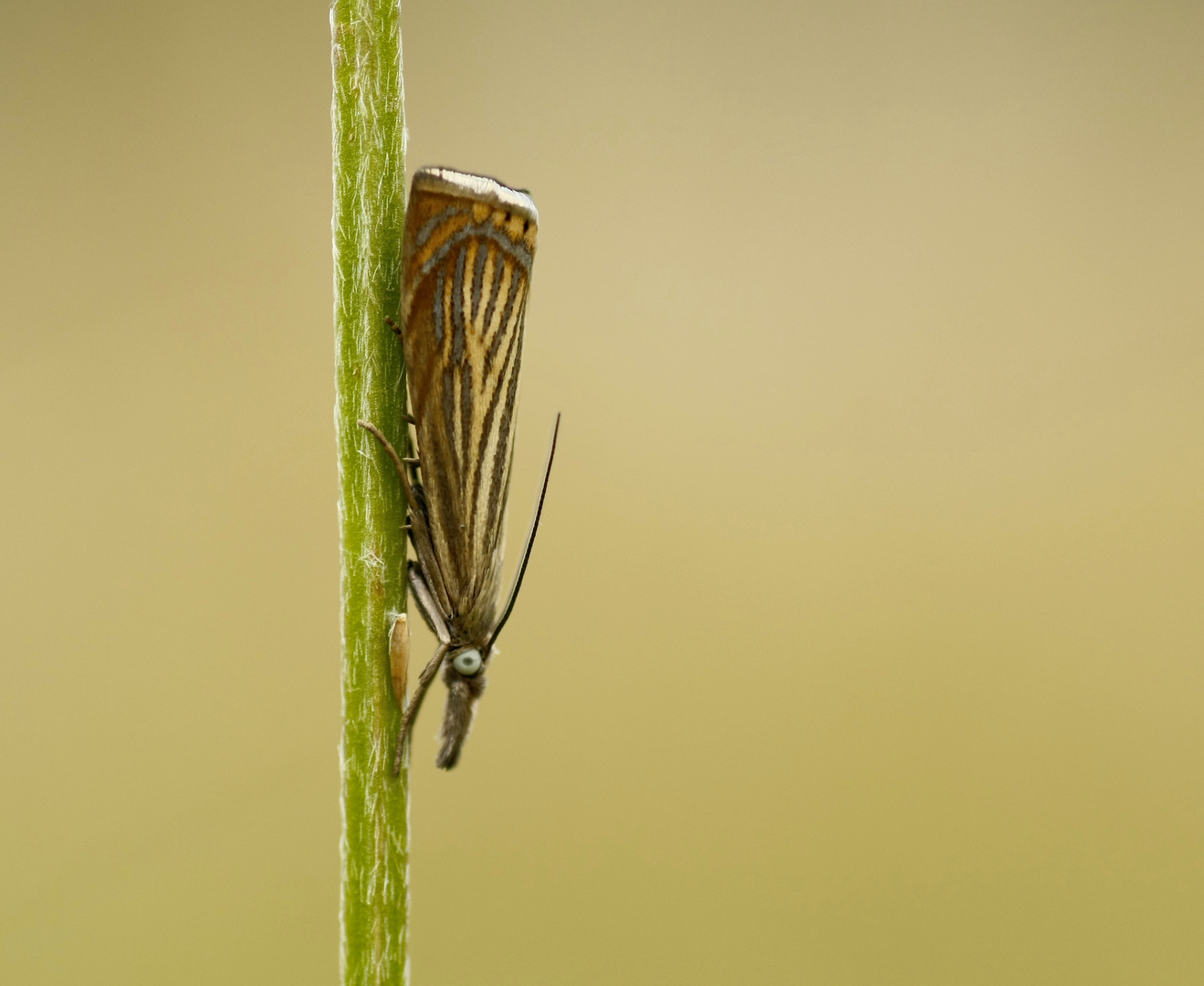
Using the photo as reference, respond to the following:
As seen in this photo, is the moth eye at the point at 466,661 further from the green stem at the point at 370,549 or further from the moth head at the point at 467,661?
the green stem at the point at 370,549

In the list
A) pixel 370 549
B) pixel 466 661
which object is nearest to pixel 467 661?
pixel 466 661

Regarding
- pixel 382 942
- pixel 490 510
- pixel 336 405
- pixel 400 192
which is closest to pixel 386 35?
pixel 400 192

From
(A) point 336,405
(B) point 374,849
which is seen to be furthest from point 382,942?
(A) point 336,405

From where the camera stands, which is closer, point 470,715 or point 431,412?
point 431,412

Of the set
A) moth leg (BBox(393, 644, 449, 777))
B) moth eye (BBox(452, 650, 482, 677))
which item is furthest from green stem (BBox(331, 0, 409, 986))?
moth eye (BBox(452, 650, 482, 677))

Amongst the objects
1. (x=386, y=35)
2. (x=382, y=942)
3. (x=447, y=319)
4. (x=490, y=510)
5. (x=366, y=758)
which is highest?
(x=386, y=35)

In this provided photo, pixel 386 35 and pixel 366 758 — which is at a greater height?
pixel 386 35

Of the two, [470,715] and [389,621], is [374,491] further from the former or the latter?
[470,715]
